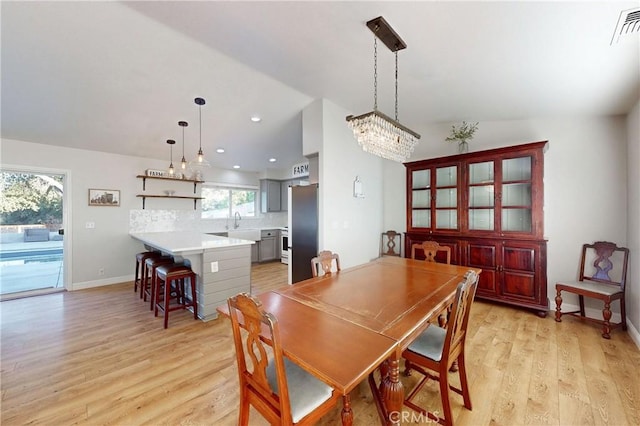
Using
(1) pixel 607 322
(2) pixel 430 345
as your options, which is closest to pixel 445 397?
(2) pixel 430 345

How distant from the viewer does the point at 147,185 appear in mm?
4988

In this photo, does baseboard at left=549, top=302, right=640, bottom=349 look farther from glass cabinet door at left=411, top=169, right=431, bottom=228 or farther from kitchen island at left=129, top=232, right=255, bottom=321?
kitchen island at left=129, top=232, right=255, bottom=321

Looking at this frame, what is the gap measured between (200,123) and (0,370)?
3391 mm

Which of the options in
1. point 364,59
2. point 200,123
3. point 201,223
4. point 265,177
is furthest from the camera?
point 265,177

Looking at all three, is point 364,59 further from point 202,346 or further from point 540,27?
point 202,346

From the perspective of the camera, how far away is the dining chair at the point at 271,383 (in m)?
1.04

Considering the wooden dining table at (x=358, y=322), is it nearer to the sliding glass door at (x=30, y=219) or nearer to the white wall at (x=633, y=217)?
the white wall at (x=633, y=217)

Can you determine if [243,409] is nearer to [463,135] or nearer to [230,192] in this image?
[463,135]

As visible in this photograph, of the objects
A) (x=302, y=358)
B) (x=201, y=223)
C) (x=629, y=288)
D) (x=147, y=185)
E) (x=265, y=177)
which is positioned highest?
(x=265, y=177)

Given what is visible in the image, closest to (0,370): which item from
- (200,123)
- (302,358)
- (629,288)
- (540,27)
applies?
(302,358)

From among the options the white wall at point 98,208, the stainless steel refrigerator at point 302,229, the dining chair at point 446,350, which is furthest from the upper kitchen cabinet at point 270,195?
the dining chair at point 446,350

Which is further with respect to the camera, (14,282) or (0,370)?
(14,282)

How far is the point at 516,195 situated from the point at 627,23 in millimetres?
2011

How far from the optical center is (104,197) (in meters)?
4.52
